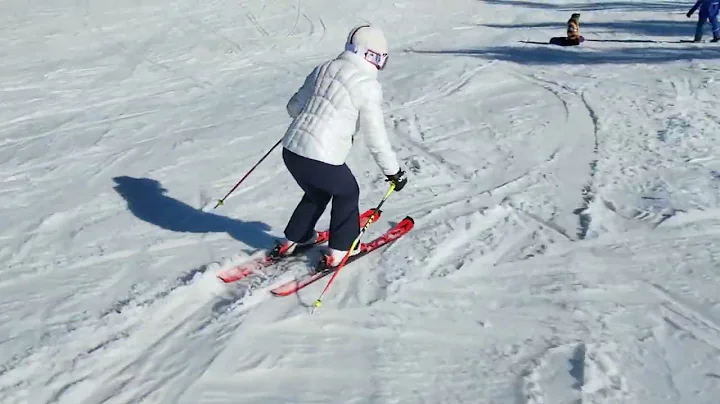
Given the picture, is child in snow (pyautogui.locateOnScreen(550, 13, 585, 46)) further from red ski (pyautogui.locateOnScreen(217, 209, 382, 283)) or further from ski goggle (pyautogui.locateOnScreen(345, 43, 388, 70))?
ski goggle (pyautogui.locateOnScreen(345, 43, 388, 70))

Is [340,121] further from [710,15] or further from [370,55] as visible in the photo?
[710,15]

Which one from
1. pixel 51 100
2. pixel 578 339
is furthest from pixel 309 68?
pixel 578 339

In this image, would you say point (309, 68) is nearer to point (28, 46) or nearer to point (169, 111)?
point (169, 111)

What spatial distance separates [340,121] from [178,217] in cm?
238

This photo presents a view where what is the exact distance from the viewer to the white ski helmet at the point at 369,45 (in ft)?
15.0

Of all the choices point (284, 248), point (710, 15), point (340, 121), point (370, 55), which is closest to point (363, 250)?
point (284, 248)

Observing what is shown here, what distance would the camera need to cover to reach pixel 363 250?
17.9 feet

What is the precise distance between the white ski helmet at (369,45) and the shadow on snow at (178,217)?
1.84 metres

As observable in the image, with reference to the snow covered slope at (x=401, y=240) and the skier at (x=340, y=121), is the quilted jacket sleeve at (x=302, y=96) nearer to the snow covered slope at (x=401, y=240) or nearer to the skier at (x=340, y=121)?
the skier at (x=340, y=121)

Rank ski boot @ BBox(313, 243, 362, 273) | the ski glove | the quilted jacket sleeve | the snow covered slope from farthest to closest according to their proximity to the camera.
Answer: ski boot @ BBox(313, 243, 362, 273) → the ski glove → the quilted jacket sleeve → the snow covered slope

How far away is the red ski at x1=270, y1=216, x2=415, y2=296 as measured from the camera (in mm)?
4961

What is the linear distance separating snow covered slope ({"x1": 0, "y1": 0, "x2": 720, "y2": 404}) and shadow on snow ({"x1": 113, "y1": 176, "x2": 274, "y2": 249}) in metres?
0.03

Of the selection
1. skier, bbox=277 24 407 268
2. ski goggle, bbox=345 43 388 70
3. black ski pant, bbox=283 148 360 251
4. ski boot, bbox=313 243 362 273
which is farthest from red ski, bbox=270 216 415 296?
ski goggle, bbox=345 43 388 70

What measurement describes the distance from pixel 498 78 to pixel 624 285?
6.35m
